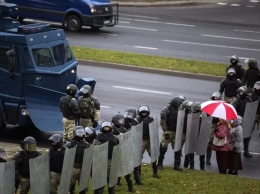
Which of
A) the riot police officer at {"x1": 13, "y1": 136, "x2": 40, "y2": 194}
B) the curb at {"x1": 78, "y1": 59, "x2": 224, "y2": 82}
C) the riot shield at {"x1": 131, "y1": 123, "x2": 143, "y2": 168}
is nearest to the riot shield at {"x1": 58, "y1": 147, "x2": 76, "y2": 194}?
the riot police officer at {"x1": 13, "y1": 136, "x2": 40, "y2": 194}

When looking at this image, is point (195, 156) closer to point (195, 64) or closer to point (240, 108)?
point (240, 108)

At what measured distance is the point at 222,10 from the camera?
149 ft

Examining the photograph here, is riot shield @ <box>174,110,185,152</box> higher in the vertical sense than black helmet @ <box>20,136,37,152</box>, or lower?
lower

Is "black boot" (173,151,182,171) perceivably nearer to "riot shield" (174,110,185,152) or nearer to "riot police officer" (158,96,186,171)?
"riot police officer" (158,96,186,171)

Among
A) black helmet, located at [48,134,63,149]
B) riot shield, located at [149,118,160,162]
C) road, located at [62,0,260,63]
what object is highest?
black helmet, located at [48,134,63,149]

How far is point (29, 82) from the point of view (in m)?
21.1

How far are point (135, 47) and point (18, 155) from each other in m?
20.2

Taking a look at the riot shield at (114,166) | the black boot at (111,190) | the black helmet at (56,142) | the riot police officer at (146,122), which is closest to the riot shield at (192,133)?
the riot police officer at (146,122)

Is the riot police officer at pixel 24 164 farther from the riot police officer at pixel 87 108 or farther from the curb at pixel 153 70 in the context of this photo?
the curb at pixel 153 70

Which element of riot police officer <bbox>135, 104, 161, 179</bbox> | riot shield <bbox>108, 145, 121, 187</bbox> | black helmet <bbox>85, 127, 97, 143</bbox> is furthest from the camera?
riot police officer <bbox>135, 104, 161, 179</bbox>

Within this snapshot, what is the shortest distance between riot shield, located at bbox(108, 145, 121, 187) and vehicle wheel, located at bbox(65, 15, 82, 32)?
67.6ft

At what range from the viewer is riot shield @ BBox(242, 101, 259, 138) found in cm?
2115

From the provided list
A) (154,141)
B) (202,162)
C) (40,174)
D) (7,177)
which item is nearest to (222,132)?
(202,162)

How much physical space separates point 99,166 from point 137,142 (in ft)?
6.90
